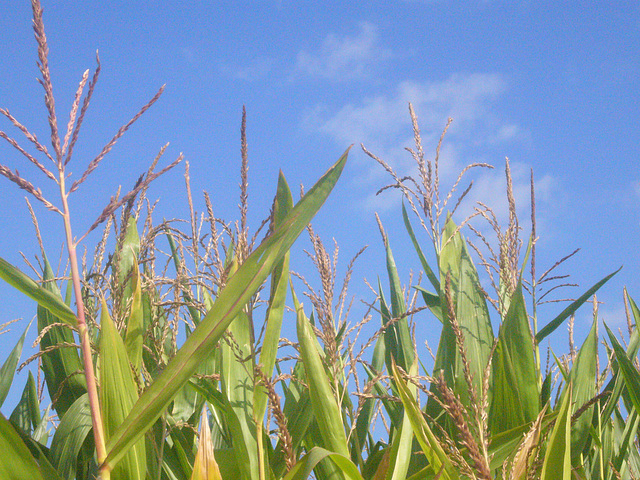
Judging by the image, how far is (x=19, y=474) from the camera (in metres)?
1.04

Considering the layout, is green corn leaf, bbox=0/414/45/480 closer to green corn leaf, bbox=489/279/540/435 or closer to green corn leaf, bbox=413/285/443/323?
green corn leaf, bbox=489/279/540/435

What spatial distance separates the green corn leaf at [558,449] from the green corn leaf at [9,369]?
1.95 m

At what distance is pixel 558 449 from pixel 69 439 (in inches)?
58.0

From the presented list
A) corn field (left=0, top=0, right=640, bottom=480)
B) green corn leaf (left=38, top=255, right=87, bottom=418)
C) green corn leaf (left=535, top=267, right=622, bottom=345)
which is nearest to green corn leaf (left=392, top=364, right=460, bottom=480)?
corn field (left=0, top=0, right=640, bottom=480)

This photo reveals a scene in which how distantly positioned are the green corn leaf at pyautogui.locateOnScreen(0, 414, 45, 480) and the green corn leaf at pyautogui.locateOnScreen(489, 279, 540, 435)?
52.7 inches

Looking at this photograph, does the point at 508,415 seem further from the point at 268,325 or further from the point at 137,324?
the point at 137,324

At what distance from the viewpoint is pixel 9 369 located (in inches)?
83.4

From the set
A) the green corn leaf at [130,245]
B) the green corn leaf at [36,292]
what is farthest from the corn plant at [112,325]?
the green corn leaf at [130,245]

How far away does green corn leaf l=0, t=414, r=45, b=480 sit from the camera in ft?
3.35

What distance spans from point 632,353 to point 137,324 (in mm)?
1936

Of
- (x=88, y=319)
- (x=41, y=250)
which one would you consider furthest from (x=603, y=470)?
(x=41, y=250)

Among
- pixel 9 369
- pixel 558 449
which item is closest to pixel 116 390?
pixel 558 449

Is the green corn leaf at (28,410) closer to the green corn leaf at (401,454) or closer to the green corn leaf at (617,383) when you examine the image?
the green corn leaf at (401,454)

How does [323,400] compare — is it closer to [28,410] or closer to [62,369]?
[62,369]
